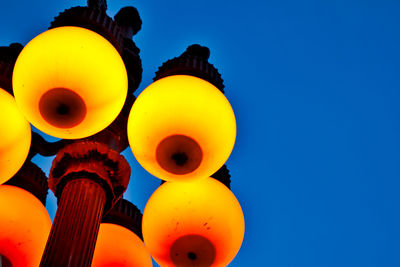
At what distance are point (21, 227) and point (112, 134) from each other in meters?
0.85

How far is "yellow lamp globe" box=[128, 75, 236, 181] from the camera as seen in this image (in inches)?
98.1

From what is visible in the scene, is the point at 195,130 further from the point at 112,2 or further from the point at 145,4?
the point at 145,4

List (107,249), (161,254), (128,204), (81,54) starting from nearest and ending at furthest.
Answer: (81,54)
(161,254)
(107,249)
(128,204)

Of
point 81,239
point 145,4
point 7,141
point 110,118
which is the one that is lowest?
point 81,239

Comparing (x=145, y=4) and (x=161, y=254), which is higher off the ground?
(x=145, y=4)

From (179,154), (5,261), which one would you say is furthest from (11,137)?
(179,154)

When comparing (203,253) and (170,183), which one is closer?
(203,253)

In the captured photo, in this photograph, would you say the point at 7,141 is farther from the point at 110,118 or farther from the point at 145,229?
the point at 145,229

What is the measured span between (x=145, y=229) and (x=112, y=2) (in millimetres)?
22727

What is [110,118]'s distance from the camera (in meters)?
2.67

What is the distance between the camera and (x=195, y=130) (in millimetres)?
2484

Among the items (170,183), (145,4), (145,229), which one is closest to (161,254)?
(145,229)

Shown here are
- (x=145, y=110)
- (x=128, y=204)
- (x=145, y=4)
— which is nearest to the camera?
(x=145, y=110)

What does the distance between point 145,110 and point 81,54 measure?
463mm
